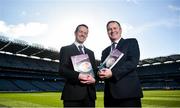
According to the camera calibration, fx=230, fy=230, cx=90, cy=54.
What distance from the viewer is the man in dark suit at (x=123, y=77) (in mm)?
3904

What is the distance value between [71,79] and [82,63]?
15.0 inches

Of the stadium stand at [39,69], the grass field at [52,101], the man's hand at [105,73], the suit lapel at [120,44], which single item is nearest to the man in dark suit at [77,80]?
the man's hand at [105,73]

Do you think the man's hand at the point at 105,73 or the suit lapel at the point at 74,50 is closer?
the man's hand at the point at 105,73

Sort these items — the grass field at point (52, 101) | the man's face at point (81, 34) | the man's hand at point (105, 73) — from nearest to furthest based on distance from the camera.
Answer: the man's hand at point (105, 73) < the man's face at point (81, 34) < the grass field at point (52, 101)

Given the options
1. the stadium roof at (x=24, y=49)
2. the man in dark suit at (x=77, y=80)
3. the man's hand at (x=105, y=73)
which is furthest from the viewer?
the stadium roof at (x=24, y=49)

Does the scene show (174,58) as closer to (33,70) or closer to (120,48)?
(33,70)

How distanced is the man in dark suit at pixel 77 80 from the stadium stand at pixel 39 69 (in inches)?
1870

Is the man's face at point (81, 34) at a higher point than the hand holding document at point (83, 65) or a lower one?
higher

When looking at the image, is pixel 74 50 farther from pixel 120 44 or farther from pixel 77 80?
pixel 120 44

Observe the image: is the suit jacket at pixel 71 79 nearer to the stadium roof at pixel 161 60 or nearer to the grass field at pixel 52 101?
the grass field at pixel 52 101

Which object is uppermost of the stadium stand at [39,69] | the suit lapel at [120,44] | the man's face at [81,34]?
the man's face at [81,34]

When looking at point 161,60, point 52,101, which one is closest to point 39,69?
point 161,60

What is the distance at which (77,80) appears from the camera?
4379mm

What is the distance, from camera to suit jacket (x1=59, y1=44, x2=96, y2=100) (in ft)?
14.4
